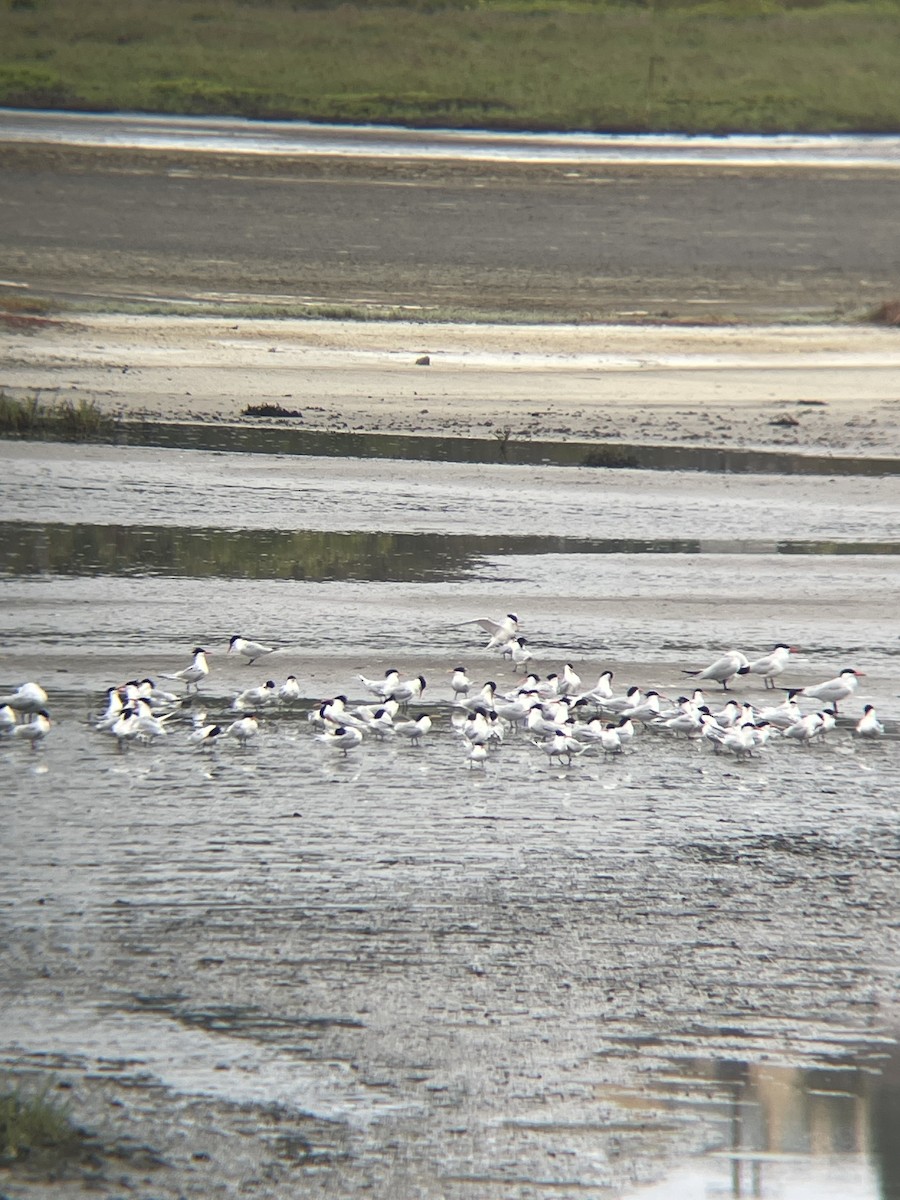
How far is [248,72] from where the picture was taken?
2295 inches

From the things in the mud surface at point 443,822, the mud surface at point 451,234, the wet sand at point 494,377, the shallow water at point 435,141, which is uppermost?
the shallow water at point 435,141

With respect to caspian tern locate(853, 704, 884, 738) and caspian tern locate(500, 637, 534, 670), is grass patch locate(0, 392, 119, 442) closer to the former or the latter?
caspian tern locate(500, 637, 534, 670)

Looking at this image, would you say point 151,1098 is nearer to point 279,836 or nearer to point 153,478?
point 279,836

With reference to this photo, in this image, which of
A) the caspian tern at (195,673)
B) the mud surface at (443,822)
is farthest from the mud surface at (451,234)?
the caspian tern at (195,673)

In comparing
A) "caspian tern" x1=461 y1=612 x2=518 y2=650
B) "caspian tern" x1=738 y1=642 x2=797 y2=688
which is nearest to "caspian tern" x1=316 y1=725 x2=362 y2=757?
"caspian tern" x1=461 y1=612 x2=518 y2=650

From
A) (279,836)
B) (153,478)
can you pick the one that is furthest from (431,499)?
(279,836)

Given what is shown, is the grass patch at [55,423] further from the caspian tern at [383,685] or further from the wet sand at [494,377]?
the caspian tern at [383,685]

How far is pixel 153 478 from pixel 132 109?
38.4 meters

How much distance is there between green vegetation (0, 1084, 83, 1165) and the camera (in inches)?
212

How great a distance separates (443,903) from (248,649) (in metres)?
3.99

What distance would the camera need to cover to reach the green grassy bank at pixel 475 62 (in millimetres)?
53750

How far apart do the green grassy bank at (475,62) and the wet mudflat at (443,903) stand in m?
41.5

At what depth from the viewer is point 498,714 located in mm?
10438

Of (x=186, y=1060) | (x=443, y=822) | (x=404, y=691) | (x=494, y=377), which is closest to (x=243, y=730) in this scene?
(x=404, y=691)
